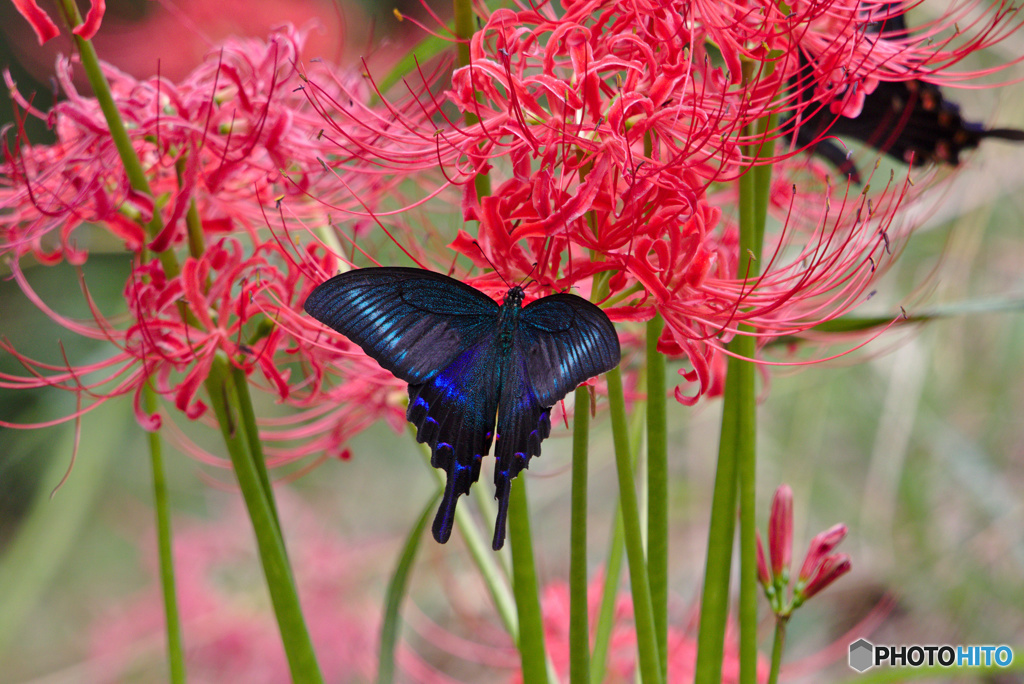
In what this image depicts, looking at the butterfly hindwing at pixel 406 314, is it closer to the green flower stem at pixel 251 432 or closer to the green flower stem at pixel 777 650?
the green flower stem at pixel 251 432

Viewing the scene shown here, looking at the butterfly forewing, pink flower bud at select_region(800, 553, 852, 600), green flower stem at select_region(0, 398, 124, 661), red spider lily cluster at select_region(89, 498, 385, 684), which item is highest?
the butterfly forewing

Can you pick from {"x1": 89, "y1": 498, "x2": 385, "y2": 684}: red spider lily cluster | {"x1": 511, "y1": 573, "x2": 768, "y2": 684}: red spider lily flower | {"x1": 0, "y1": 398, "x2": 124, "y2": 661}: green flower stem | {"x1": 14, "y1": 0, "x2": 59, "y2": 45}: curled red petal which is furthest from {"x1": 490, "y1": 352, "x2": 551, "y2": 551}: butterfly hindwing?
{"x1": 0, "y1": 398, "x2": 124, "y2": 661}: green flower stem

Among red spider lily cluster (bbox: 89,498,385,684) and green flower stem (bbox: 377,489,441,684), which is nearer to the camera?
green flower stem (bbox: 377,489,441,684)

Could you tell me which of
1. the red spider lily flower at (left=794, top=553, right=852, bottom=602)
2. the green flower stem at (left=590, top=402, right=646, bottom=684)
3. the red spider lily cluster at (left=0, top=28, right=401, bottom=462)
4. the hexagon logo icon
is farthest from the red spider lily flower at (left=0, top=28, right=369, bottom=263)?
the hexagon logo icon

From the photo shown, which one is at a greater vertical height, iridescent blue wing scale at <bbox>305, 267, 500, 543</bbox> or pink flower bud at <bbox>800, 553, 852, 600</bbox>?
iridescent blue wing scale at <bbox>305, 267, 500, 543</bbox>

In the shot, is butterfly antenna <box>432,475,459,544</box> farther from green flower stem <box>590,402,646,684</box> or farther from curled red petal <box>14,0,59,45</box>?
curled red petal <box>14,0,59,45</box>
